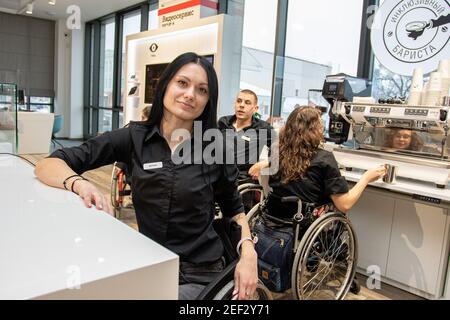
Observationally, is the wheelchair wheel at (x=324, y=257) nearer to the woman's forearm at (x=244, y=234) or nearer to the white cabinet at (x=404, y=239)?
the white cabinet at (x=404, y=239)

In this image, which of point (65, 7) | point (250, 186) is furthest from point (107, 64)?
point (250, 186)

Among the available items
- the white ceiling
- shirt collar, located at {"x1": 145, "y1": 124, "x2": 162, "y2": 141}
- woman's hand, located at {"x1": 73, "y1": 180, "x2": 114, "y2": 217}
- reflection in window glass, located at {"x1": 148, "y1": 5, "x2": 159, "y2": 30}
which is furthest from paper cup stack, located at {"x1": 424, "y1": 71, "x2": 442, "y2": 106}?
the white ceiling

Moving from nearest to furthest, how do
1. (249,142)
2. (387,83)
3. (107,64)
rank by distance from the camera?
(249,142), (387,83), (107,64)

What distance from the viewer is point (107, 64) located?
8578 mm

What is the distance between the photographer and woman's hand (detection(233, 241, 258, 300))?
114 cm

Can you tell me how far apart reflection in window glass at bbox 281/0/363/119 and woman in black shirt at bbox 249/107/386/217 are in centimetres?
166

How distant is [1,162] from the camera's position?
1.44m

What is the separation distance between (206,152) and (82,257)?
0.67 m

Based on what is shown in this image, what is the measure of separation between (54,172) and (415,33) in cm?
277

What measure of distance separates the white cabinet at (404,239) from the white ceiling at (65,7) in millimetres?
6040

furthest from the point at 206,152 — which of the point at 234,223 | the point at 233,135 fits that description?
the point at 233,135

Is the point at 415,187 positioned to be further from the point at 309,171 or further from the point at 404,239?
the point at 309,171

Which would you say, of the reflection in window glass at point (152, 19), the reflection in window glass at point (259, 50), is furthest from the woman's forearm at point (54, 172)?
the reflection in window glass at point (152, 19)

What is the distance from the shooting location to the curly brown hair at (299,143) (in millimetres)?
1991
